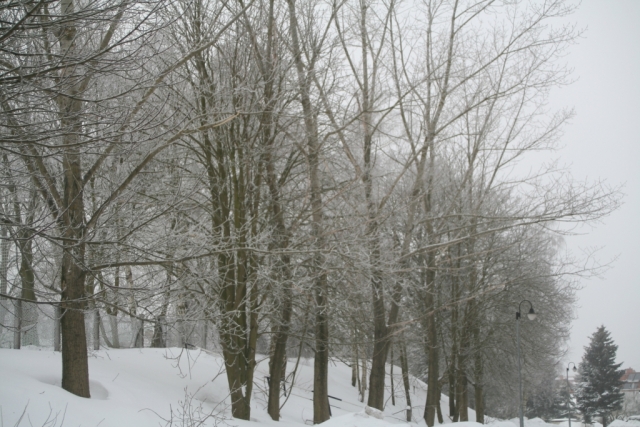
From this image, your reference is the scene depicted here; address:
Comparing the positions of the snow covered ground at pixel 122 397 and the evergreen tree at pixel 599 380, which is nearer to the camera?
the snow covered ground at pixel 122 397

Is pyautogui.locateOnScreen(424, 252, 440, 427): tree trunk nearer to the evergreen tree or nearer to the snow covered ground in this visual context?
the snow covered ground

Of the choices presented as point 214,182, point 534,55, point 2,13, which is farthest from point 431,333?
point 2,13

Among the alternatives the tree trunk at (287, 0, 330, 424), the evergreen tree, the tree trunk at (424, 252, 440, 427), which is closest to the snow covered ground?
the tree trunk at (287, 0, 330, 424)

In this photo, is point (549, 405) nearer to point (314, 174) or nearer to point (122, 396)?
point (314, 174)

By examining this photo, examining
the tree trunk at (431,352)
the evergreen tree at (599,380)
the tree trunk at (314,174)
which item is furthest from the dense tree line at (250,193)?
the evergreen tree at (599,380)

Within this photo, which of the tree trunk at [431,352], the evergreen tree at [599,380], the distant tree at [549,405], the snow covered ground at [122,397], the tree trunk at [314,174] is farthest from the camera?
the distant tree at [549,405]

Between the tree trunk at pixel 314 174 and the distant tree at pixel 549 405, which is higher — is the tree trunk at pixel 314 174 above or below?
above

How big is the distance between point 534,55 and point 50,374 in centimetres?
1224

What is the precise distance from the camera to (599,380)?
59.4 m

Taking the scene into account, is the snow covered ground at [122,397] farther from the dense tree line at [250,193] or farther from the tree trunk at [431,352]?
the tree trunk at [431,352]

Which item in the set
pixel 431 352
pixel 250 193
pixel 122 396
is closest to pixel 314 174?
pixel 250 193

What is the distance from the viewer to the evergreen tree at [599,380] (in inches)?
2288

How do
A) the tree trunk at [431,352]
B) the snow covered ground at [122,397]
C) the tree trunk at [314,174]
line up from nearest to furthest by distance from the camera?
the snow covered ground at [122,397] → the tree trunk at [314,174] → the tree trunk at [431,352]

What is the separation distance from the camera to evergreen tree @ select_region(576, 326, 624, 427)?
58125 mm
